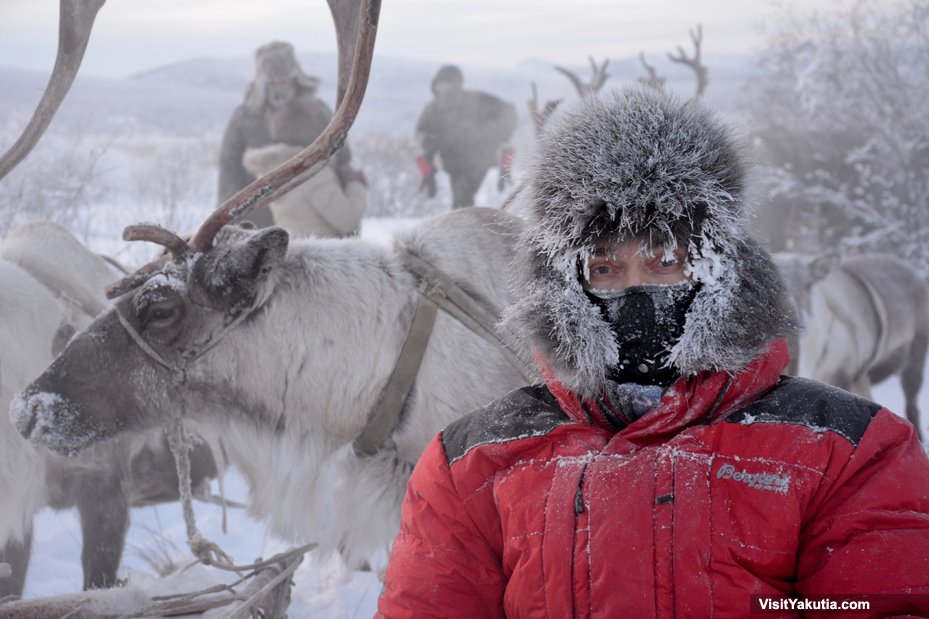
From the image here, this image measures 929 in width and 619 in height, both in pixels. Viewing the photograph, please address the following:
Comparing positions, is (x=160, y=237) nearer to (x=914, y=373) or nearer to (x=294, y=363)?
(x=294, y=363)

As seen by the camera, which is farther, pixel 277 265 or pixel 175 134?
pixel 175 134

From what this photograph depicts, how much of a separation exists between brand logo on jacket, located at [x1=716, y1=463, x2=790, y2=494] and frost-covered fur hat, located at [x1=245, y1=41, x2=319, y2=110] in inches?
185

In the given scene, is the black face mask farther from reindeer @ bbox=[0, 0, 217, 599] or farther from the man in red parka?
reindeer @ bbox=[0, 0, 217, 599]

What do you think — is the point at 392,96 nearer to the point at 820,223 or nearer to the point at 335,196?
the point at 820,223

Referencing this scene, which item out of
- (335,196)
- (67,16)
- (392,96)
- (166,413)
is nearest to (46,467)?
(166,413)

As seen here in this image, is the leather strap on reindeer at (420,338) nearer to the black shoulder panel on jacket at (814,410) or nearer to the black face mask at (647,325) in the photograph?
the black face mask at (647,325)

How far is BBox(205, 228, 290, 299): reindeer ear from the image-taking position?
8.09 feet

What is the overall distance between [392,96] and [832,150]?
34.4 metres

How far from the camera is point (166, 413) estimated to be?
2625mm

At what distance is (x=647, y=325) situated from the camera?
1689 mm

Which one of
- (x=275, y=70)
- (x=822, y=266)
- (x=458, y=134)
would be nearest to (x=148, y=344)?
(x=275, y=70)

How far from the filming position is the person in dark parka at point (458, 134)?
38.4 feet

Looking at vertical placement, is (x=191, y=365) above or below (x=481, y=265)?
below

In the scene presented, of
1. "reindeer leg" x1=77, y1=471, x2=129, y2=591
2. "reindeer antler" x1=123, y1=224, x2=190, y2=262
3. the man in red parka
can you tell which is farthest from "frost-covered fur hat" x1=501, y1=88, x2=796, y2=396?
"reindeer leg" x1=77, y1=471, x2=129, y2=591
